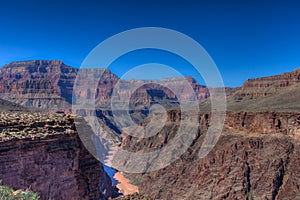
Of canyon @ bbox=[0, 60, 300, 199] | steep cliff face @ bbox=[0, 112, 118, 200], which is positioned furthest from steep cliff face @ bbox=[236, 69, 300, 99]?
steep cliff face @ bbox=[0, 112, 118, 200]

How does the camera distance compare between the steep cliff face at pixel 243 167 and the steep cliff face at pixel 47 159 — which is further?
the steep cliff face at pixel 243 167

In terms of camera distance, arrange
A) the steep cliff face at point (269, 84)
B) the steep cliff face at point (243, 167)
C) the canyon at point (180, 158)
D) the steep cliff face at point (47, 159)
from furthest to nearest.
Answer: the steep cliff face at point (269, 84)
the steep cliff face at point (243, 167)
the canyon at point (180, 158)
the steep cliff face at point (47, 159)

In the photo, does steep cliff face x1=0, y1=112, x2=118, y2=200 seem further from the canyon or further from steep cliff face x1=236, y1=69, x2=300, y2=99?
steep cliff face x1=236, y1=69, x2=300, y2=99

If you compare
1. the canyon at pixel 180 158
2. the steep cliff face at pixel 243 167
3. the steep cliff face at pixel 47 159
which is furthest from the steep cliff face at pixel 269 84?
the steep cliff face at pixel 47 159

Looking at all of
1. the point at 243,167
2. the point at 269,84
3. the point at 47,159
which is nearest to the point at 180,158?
the point at 243,167

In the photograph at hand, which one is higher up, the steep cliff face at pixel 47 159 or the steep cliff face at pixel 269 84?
the steep cliff face at pixel 269 84

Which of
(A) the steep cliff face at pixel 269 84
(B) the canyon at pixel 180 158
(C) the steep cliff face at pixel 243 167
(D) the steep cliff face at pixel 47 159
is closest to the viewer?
(D) the steep cliff face at pixel 47 159

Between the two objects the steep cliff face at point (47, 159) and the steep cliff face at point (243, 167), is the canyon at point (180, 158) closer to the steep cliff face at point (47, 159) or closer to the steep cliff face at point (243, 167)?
the steep cliff face at point (47, 159)
